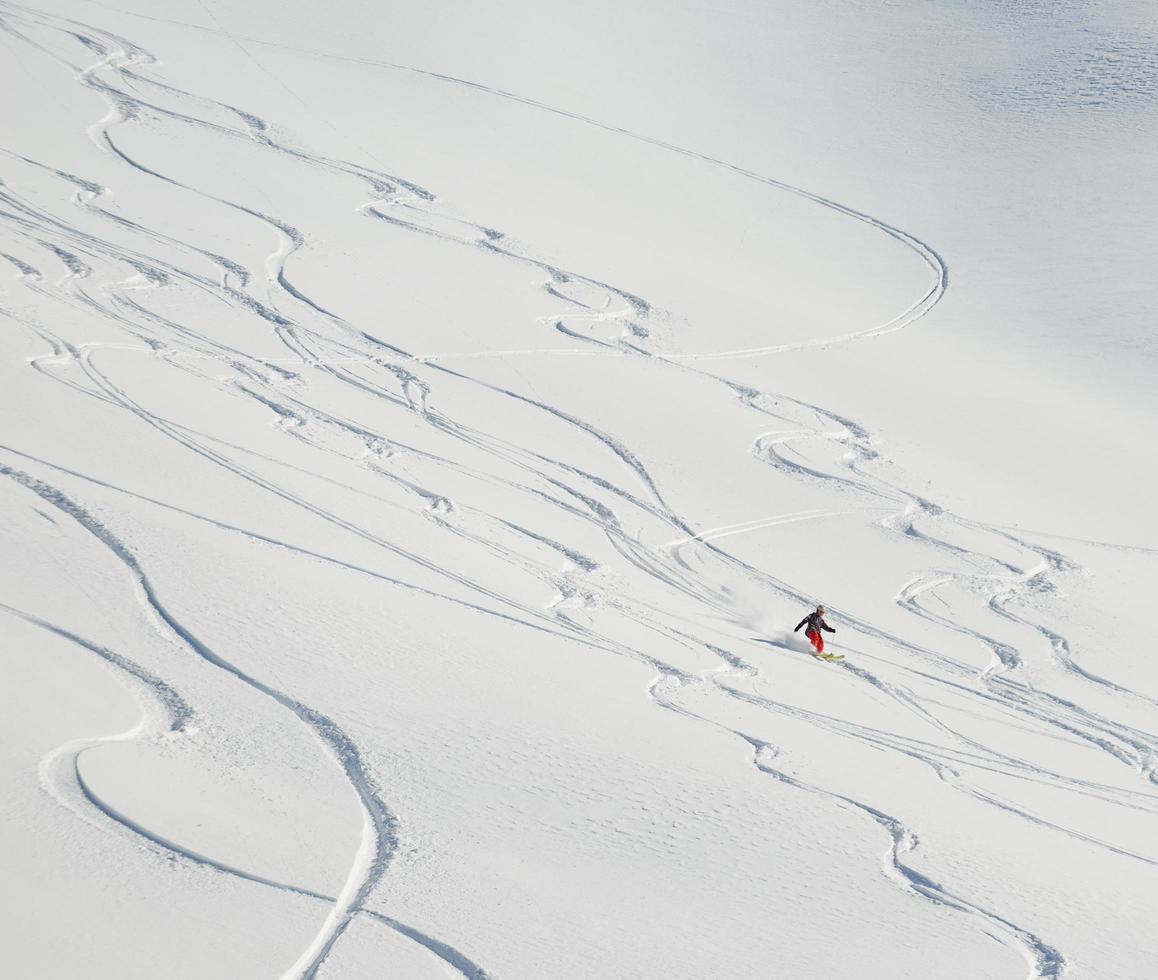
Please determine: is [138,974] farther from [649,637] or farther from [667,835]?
[649,637]

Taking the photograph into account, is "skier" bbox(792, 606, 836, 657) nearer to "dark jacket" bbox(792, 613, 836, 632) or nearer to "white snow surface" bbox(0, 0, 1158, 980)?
"dark jacket" bbox(792, 613, 836, 632)

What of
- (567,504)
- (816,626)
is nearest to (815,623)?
(816,626)

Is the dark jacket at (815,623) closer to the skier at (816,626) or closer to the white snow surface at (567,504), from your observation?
the skier at (816,626)

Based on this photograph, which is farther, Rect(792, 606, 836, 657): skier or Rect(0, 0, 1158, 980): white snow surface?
Rect(792, 606, 836, 657): skier

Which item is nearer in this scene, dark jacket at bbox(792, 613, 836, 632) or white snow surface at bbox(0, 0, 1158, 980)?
white snow surface at bbox(0, 0, 1158, 980)

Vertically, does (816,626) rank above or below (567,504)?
below

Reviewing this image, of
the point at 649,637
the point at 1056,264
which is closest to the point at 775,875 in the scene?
the point at 649,637

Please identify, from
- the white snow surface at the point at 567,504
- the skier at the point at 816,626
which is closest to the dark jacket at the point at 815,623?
the skier at the point at 816,626

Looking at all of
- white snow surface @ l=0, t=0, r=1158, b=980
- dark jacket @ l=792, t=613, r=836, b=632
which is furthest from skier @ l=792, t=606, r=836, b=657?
white snow surface @ l=0, t=0, r=1158, b=980

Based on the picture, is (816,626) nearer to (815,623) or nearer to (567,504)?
(815,623)
